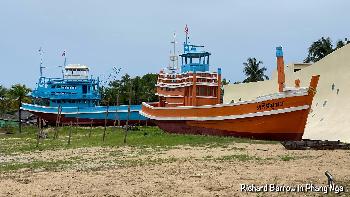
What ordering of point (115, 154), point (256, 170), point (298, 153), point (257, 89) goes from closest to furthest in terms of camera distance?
point (256, 170)
point (298, 153)
point (115, 154)
point (257, 89)

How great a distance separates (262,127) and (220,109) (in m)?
3.30

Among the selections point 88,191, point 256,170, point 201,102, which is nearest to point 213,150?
point 256,170

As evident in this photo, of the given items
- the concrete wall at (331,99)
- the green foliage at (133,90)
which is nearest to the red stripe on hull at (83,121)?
the green foliage at (133,90)

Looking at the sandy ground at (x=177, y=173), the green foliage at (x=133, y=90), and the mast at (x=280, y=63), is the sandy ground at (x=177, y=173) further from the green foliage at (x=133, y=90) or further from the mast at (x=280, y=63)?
the green foliage at (x=133, y=90)

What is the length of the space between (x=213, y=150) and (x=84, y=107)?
3482 cm

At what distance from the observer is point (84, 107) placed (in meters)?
54.9

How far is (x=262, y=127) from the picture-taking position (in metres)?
28.4

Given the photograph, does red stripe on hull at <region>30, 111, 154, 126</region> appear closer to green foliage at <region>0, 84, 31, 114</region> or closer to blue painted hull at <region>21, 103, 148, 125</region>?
blue painted hull at <region>21, 103, 148, 125</region>

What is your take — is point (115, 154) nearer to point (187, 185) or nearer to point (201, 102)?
point (187, 185)

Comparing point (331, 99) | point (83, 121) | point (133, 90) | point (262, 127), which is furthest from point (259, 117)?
point (133, 90)

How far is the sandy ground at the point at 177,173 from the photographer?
12289 millimetres

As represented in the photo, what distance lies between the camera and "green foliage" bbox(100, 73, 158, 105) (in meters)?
66.9

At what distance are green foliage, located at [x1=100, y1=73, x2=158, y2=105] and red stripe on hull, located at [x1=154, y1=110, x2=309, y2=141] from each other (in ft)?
111

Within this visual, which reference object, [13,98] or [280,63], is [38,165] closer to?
[280,63]
